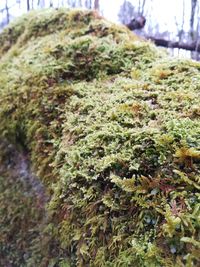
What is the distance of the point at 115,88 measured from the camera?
3.03 metres

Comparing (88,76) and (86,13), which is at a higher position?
(86,13)

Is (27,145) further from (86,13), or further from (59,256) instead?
(86,13)

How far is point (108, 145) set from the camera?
2.13m

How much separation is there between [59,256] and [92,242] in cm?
65

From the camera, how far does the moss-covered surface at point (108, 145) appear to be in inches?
63.1

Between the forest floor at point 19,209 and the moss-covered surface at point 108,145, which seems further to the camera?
the forest floor at point 19,209

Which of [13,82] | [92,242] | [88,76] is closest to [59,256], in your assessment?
[92,242]

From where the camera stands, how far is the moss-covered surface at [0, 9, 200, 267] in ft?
5.26

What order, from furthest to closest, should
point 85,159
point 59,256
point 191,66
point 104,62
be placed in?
point 104,62 → point 191,66 → point 59,256 → point 85,159

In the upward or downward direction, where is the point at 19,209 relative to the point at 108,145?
downward

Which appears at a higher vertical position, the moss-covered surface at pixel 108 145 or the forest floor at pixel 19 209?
the moss-covered surface at pixel 108 145

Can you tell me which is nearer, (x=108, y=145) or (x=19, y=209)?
(x=108, y=145)

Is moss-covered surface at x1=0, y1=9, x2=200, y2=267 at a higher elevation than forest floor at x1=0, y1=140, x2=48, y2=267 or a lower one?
higher

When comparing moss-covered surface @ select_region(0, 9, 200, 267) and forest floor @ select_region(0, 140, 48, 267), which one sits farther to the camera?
forest floor @ select_region(0, 140, 48, 267)
